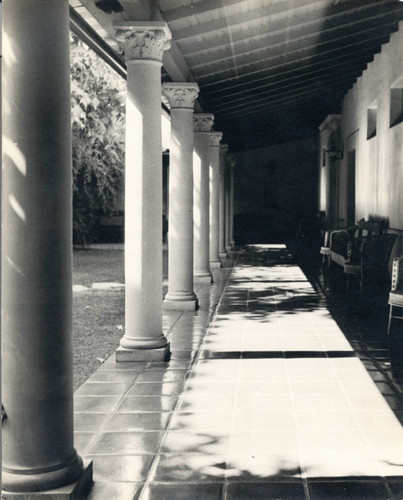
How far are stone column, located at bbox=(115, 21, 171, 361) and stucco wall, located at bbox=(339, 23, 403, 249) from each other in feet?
20.0

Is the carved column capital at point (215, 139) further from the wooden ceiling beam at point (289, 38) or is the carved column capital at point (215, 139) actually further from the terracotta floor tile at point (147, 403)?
the terracotta floor tile at point (147, 403)

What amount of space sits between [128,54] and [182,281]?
4.33 meters

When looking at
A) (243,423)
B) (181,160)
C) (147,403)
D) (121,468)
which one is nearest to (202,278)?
(181,160)

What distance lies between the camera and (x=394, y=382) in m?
5.84

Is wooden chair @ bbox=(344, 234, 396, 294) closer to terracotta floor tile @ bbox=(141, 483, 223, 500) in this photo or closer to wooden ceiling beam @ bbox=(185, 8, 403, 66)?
wooden ceiling beam @ bbox=(185, 8, 403, 66)

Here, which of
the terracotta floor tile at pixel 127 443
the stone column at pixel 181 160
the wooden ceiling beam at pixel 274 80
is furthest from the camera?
the wooden ceiling beam at pixel 274 80

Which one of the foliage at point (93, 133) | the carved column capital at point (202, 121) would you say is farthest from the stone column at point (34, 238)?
the foliage at point (93, 133)

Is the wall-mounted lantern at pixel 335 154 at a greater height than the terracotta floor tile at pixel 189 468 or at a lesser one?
greater

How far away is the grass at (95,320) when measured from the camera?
23.2 feet

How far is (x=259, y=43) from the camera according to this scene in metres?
9.70

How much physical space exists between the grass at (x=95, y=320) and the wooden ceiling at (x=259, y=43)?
10.6 feet

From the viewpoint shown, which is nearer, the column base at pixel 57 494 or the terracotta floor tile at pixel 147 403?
the column base at pixel 57 494

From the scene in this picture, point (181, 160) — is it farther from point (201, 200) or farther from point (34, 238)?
point (34, 238)

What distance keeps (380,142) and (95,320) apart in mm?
7038
